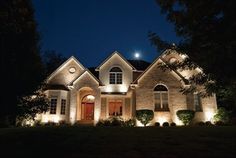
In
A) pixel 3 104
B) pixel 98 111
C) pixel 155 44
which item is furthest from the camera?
pixel 98 111

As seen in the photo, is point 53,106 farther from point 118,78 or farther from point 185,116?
point 185,116

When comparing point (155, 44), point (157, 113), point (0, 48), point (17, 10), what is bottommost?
point (157, 113)

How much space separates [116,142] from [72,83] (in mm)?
18332

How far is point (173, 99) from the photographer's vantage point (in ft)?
86.4

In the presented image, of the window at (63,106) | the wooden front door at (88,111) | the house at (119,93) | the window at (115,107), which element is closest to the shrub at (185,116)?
the house at (119,93)

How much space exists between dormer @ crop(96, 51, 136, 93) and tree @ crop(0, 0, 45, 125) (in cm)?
1394

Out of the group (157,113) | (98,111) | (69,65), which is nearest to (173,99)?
(157,113)

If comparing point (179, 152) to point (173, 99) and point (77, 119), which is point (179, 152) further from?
point (77, 119)

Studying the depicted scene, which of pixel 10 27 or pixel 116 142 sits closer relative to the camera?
pixel 116 142

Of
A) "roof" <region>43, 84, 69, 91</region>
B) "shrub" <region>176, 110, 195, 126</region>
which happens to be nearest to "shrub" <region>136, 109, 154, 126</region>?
"shrub" <region>176, 110, 195, 126</region>

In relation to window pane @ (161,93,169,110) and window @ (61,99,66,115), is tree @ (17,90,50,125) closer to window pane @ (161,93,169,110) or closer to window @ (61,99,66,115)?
window @ (61,99,66,115)

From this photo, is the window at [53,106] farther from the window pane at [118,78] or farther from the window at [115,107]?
the window pane at [118,78]

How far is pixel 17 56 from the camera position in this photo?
16.7 meters

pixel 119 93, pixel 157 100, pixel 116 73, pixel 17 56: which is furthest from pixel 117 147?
pixel 116 73
